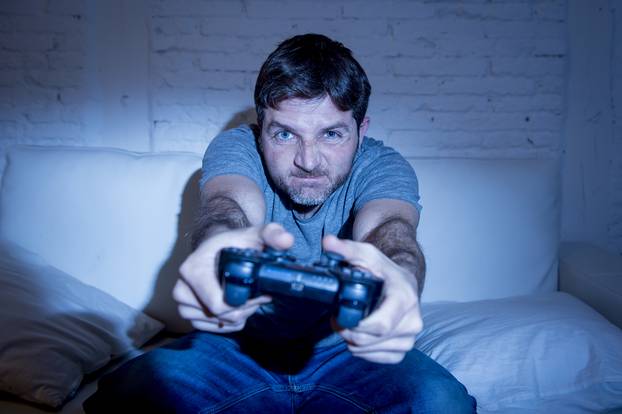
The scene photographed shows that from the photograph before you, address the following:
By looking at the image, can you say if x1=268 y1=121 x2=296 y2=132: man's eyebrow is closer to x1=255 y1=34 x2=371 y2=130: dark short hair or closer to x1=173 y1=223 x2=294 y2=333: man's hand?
x1=255 y1=34 x2=371 y2=130: dark short hair

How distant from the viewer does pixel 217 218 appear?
1.14m

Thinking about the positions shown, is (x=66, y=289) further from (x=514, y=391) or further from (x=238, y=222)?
(x=514, y=391)

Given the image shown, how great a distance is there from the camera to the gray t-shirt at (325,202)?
4.28ft

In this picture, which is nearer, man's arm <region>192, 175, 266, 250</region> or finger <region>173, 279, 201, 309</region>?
finger <region>173, 279, 201, 309</region>

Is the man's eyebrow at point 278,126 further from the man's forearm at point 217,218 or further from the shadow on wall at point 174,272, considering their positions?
the shadow on wall at point 174,272

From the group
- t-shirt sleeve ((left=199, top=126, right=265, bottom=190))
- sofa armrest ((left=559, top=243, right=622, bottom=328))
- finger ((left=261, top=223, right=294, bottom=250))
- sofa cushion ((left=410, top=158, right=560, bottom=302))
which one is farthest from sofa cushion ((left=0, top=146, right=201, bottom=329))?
sofa armrest ((left=559, top=243, right=622, bottom=328))

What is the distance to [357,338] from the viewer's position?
2.66 ft

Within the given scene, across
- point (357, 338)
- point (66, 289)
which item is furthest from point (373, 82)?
point (357, 338)

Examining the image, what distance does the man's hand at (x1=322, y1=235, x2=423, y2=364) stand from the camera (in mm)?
786

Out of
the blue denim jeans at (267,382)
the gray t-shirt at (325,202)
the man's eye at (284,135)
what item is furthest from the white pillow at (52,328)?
the man's eye at (284,135)

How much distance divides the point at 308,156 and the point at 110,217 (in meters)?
0.77

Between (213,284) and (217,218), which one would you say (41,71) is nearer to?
(217,218)

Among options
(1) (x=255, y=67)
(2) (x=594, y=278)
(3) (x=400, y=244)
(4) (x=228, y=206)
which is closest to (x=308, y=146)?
(4) (x=228, y=206)

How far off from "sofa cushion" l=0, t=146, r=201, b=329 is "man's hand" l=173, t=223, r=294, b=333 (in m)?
0.83
